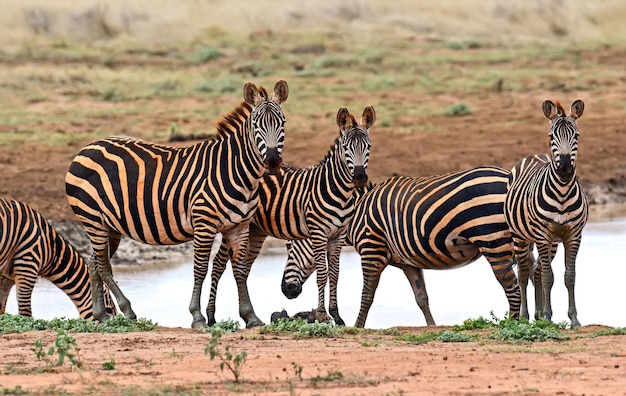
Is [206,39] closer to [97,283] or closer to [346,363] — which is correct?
[97,283]

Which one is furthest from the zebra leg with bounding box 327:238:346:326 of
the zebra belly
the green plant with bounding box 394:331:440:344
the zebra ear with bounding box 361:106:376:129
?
the green plant with bounding box 394:331:440:344

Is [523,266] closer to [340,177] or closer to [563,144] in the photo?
[563,144]

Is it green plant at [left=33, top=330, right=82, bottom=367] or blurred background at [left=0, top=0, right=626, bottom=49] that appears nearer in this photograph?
green plant at [left=33, top=330, right=82, bottom=367]

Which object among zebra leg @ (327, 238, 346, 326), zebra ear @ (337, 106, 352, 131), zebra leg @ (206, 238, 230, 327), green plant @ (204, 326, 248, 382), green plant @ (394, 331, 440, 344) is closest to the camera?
green plant @ (204, 326, 248, 382)

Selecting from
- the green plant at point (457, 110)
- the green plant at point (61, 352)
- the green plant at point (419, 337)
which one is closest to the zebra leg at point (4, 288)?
the green plant at point (61, 352)

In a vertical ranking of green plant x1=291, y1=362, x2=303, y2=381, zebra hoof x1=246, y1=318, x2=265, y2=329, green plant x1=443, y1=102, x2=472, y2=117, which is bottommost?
green plant x1=291, y1=362, x2=303, y2=381

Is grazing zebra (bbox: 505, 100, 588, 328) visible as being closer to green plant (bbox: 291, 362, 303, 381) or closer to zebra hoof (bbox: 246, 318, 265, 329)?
zebra hoof (bbox: 246, 318, 265, 329)

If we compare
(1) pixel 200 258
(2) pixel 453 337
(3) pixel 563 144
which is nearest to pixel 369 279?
(1) pixel 200 258

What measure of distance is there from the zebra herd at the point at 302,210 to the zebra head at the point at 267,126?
0.01m

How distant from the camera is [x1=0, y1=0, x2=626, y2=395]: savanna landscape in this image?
7.42 metres

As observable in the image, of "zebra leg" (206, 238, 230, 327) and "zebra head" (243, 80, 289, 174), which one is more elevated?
"zebra head" (243, 80, 289, 174)

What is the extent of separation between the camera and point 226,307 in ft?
46.5

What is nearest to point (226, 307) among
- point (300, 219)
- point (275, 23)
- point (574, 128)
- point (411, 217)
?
point (300, 219)

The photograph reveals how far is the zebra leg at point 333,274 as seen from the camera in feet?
38.4
